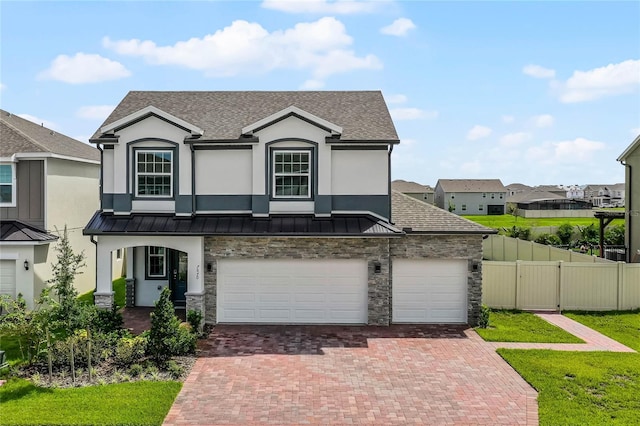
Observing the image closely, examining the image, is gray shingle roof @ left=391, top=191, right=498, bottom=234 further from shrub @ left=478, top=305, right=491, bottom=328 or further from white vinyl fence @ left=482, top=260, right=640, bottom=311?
shrub @ left=478, top=305, right=491, bottom=328

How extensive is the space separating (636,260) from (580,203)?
7111 cm

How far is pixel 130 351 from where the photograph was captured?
1159 cm

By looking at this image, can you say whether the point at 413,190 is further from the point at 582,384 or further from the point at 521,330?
the point at 582,384

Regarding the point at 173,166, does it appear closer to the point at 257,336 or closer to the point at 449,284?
the point at 257,336

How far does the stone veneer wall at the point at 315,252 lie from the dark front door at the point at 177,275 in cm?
241

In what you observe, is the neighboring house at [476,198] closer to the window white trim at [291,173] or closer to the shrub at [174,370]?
the window white trim at [291,173]

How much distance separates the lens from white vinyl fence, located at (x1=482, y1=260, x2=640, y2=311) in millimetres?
16703

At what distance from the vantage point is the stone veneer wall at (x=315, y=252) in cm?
1502

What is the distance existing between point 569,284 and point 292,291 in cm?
959

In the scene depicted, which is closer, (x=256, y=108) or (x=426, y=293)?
(x=426, y=293)

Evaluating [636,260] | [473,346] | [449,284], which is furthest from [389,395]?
[636,260]

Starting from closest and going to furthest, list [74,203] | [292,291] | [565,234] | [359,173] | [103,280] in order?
[103,280] < [292,291] < [359,173] < [74,203] < [565,234]

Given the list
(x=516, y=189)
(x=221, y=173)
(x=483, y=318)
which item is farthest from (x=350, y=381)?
(x=516, y=189)

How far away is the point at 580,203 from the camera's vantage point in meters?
86.1
